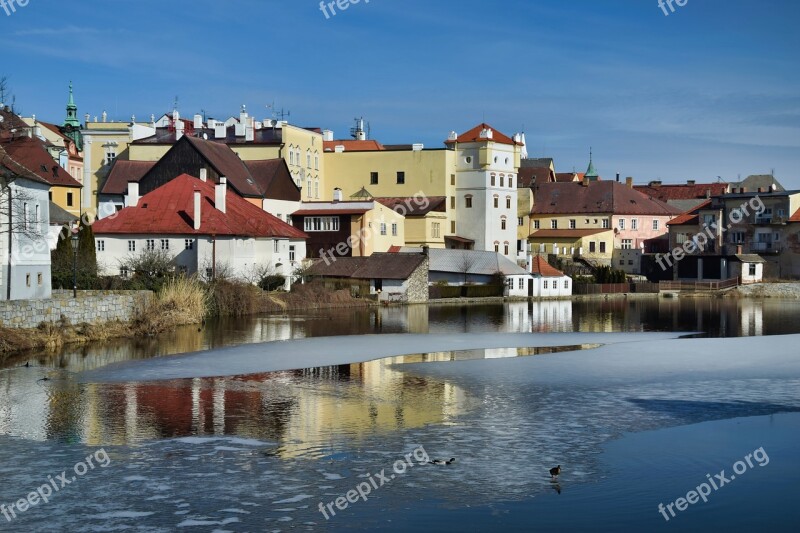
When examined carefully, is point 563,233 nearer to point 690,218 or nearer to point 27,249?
point 690,218

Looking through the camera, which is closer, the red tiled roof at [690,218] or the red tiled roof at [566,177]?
the red tiled roof at [690,218]

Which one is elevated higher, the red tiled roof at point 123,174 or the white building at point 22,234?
the red tiled roof at point 123,174

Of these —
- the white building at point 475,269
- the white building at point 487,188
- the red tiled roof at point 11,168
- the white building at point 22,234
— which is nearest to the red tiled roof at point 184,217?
the white building at point 475,269

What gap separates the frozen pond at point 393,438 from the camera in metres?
13.9

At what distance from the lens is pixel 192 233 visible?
56.2 meters

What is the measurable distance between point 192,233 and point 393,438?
131ft

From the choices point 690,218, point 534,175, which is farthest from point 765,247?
point 534,175

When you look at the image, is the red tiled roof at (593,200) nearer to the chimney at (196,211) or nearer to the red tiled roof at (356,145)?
the red tiled roof at (356,145)

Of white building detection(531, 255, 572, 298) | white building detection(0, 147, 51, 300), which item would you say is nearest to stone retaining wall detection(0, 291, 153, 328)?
white building detection(0, 147, 51, 300)

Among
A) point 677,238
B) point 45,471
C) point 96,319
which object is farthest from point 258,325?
point 677,238

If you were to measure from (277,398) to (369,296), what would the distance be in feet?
132

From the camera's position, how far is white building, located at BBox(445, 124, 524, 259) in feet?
271

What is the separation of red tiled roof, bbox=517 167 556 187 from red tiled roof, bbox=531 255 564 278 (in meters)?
32.5

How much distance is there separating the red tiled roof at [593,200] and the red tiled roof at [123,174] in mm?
36745
